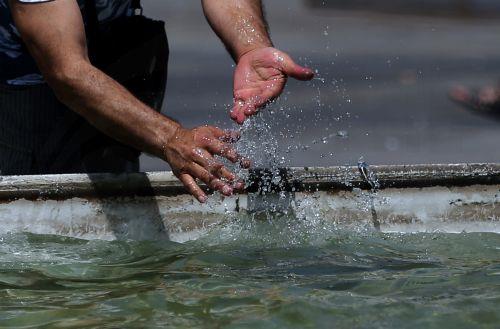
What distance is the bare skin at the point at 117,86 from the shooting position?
3.59 metres

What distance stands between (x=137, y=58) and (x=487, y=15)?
3.81 meters

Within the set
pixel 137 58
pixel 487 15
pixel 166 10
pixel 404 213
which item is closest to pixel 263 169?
pixel 404 213

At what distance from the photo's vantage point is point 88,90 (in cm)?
377

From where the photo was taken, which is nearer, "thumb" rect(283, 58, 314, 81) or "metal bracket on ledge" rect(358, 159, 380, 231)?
"thumb" rect(283, 58, 314, 81)

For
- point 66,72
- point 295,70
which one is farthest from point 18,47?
point 295,70

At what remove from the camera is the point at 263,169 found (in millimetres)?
4164

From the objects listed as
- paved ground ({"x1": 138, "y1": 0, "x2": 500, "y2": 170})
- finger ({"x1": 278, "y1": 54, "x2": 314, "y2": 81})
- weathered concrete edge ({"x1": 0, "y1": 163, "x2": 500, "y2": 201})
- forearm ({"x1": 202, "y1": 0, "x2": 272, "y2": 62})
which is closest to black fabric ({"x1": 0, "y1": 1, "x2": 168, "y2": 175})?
forearm ({"x1": 202, "y1": 0, "x2": 272, "y2": 62})

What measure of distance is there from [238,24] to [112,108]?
707mm

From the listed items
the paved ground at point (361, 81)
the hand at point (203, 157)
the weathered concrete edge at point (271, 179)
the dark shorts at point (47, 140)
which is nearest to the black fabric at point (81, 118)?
the dark shorts at point (47, 140)

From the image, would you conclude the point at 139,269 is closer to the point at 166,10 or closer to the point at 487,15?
the point at 166,10

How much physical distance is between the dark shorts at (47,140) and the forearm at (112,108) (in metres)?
0.72

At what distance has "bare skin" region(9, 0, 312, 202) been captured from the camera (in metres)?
3.59

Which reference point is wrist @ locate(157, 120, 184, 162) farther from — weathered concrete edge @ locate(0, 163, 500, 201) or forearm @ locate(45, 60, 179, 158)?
weathered concrete edge @ locate(0, 163, 500, 201)

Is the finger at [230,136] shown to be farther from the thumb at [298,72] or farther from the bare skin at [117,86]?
the thumb at [298,72]
